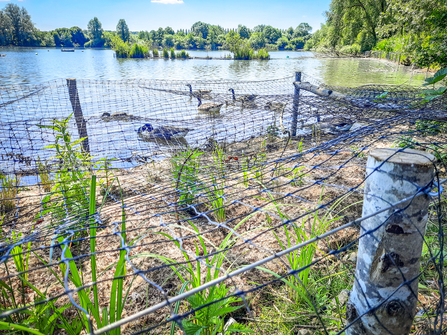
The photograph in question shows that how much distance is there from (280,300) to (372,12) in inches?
1375

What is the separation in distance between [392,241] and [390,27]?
1365 cm

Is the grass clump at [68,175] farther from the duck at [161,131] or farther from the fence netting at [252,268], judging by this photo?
the duck at [161,131]

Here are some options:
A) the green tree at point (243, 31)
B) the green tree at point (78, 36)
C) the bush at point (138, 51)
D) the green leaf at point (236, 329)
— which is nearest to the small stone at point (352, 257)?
the green leaf at point (236, 329)

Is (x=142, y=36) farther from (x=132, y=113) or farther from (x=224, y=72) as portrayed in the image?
(x=132, y=113)

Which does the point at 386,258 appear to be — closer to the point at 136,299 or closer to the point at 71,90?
the point at 136,299

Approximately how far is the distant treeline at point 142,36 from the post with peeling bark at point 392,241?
1470 inches

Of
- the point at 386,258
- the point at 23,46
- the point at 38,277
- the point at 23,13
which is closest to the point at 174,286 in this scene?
the point at 38,277

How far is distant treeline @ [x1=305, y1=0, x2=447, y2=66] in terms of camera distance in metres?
7.15

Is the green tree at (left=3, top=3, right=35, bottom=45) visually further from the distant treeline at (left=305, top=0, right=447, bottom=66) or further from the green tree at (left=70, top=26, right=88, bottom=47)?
the distant treeline at (left=305, top=0, right=447, bottom=66)

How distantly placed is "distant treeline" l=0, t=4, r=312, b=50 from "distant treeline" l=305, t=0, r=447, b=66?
12531mm

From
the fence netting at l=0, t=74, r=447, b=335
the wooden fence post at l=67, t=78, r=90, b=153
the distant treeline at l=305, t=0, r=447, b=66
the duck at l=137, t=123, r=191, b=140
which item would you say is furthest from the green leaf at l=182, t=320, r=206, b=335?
the distant treeline at l=305, t=0, r=447, b=66

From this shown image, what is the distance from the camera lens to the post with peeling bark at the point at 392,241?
2.83 ft

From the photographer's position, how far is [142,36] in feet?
274

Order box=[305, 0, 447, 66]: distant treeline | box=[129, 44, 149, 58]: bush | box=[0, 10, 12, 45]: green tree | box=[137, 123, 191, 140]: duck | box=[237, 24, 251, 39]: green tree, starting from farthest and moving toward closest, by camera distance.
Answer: box=[237, 24, 251, 39]: green tree < box=[0, 10, 12, 45]: green tree < box=[129, 44, 149, 58]: bush < box=[305, 0, 447, 66]: distant treeline < box=[137, 123, 191, 140]: duck
